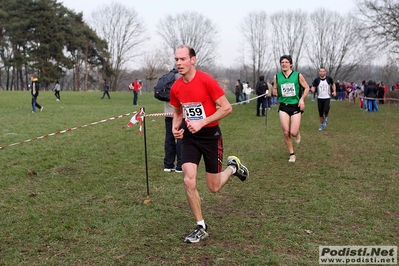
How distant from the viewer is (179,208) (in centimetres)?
563

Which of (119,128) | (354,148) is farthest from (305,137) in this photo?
(119,128)

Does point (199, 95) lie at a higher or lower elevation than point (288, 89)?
lower

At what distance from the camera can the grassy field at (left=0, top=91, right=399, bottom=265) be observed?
4.10 m

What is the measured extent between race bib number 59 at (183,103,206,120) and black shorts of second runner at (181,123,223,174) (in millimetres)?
162

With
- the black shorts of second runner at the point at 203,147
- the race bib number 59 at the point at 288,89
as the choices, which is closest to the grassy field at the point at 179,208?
the black shorts of second runner at the point at 203,147

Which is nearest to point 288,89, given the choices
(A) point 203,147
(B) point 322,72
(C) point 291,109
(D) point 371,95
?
(C) point 291,109

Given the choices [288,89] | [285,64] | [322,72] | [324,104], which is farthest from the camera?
[324,104]

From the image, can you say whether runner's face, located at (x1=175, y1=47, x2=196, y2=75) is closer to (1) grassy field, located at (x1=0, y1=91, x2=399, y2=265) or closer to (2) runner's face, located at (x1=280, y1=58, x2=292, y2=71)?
(1) grassy field, located at (x1=0, y1=91, x2=399, y2=265)

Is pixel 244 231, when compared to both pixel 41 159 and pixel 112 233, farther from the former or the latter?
pixel 41 159

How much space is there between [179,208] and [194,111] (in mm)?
1675

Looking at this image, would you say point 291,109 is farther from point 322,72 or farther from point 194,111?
point 322,72

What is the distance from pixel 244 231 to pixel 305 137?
8746 millimetres

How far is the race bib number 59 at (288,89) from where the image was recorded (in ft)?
28.6

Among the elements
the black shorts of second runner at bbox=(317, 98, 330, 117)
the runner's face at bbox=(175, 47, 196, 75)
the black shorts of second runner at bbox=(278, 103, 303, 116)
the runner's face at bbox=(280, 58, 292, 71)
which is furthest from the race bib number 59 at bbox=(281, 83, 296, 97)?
the black shorts of second runner at bbox=(317, 98, 330, 117)
